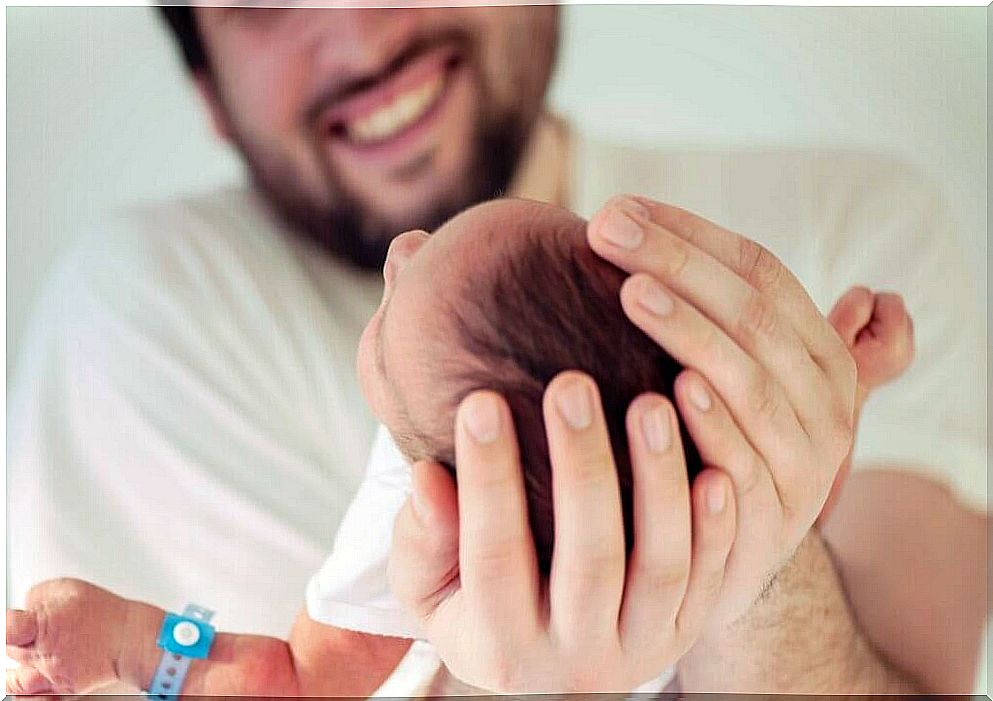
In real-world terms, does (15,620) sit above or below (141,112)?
below

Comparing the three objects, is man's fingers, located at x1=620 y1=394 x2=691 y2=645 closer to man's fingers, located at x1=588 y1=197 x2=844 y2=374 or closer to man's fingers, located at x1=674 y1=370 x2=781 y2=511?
man's fingers, located at x1=674 y1=370 x2=781 y2=511

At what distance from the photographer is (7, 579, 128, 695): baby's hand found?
0.97 meters

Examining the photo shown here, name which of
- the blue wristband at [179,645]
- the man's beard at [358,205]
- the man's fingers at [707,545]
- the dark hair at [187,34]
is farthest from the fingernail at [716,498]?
the dark hair at [187,34]

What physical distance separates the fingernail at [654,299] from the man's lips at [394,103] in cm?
34

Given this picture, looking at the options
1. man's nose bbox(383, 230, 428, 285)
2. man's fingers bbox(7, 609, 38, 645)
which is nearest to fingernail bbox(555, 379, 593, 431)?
man's nose bbox(383, 230, 428, 285)

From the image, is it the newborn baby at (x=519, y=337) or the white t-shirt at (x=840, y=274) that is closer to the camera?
the newborn baby at (x=519, y=337)

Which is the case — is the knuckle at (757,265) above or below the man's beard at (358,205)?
below

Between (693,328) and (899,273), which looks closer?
(693,328)

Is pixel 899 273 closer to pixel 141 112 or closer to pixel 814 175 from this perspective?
pixel 814 175

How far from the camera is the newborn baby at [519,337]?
771mm

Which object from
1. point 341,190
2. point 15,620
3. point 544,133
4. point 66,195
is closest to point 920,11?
point 544,133

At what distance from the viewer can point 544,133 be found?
40.2 inches

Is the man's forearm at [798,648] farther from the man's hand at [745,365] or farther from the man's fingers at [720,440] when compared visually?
the man's fingers at [720,440]

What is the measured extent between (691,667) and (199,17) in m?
0.82
